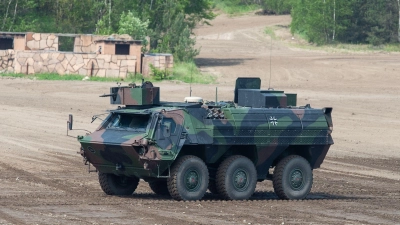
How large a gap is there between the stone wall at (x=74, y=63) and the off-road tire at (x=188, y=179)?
24.8 meters

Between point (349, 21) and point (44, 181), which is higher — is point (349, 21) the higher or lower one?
the higher one

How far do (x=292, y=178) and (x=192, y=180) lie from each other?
208cm

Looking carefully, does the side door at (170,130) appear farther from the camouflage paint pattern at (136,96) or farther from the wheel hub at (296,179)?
the wheel hub at (296,179)

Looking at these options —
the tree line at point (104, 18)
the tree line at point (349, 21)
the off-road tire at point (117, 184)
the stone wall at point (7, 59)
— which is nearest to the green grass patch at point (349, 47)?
the tree line at point (349, 21)

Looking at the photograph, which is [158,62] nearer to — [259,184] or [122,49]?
[122,49]

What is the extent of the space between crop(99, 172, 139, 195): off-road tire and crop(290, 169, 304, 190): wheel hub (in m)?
2.64

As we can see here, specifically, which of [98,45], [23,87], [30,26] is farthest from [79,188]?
[30,26]

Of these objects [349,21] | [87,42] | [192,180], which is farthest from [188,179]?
[349,21]

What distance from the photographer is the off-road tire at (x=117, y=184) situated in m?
15.6

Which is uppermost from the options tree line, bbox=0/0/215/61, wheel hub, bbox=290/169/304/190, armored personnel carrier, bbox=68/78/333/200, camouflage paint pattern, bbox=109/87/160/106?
tree line, bbox=0/0/215/61

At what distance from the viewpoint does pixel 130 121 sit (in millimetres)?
15070

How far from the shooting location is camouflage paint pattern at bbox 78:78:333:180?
14.4m

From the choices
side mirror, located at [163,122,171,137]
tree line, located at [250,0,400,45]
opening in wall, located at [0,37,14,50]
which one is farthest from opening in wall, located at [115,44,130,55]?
side mirror, located at [163,122,171,137]

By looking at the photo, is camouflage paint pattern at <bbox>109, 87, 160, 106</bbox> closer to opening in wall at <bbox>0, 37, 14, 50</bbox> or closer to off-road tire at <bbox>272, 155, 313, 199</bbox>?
off-road tire at <bbox>272, 155, 313, 199</bbox>
